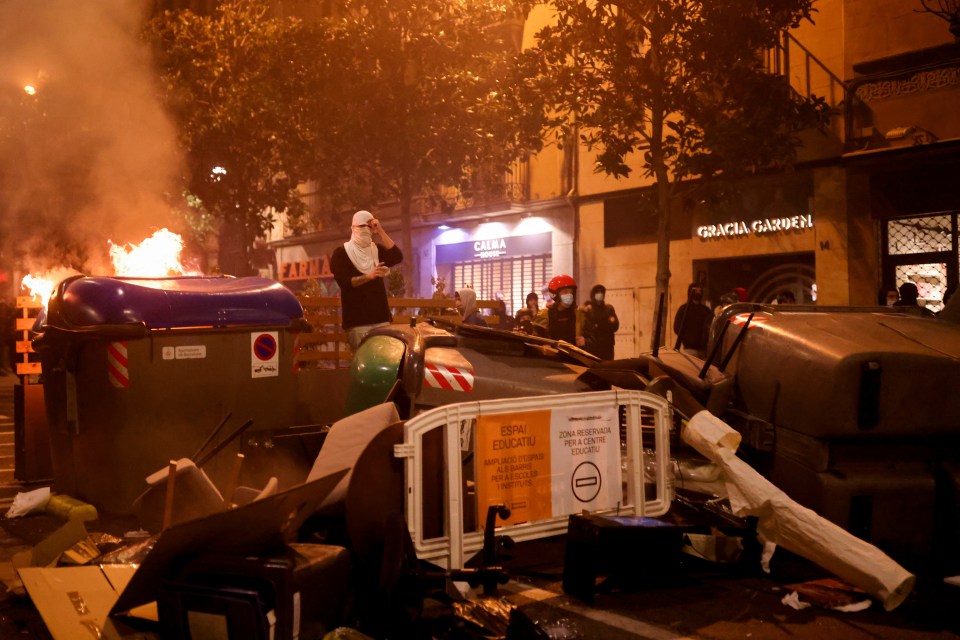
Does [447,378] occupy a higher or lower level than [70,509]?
higher

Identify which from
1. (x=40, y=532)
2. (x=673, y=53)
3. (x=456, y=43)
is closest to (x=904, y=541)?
(x=40, y=532)

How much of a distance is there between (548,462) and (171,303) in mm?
3175

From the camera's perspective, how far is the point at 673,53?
47.0 ft

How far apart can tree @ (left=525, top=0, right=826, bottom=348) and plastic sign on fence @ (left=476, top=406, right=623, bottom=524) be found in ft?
34.8

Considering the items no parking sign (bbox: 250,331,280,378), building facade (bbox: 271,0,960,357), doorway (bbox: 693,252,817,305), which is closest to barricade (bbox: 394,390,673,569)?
no parking sign (bbox: 250,331,280,378)

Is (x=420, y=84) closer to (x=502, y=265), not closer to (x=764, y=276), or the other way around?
(x=502, y=265)

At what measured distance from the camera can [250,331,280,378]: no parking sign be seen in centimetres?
646

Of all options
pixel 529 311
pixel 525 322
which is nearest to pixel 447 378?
pixel 525 322

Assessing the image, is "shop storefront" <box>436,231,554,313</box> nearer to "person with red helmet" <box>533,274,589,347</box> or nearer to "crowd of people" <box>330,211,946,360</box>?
"crowd of people" <box>330,211,946,360</box>

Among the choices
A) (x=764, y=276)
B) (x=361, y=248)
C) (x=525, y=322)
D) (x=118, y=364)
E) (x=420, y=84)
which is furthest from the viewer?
(x=420, y=84)

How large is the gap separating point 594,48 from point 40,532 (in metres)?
11.6

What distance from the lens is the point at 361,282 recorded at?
7.00 m

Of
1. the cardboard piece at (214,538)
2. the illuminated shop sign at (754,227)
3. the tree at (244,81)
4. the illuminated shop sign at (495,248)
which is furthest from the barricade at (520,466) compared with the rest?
the illuminated shop sign at (495,248)

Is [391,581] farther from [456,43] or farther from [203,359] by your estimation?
[456,43]
